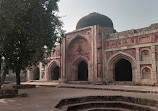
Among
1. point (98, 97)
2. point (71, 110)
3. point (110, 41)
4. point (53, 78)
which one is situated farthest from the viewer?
point (53, 78)

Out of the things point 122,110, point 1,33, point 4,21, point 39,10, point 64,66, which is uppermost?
point 39,10

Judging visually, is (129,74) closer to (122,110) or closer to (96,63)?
(96,63)

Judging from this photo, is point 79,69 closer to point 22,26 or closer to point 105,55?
point 105,55

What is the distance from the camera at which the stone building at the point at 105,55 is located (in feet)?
56.0

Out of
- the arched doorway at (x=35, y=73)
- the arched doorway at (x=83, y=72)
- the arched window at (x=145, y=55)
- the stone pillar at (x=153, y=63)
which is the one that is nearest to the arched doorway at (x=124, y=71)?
the arched window at (x=145, y=55)

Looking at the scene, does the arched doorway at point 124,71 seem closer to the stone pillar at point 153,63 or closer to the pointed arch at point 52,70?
the stone pillar at point 153,63

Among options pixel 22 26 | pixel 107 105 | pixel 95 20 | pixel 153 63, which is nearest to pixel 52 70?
pixel 95 20

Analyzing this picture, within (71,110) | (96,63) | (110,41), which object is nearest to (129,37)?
(110,41)

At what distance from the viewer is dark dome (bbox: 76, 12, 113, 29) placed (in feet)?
80.1

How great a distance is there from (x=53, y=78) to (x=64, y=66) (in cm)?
518

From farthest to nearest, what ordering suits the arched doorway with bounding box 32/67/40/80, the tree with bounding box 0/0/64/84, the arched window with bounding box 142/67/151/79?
the arched doorway with bounding box 32/67/40/80
the arched window with bounding box 142/67/151/79
the tree with bounding box 0/0/64/84

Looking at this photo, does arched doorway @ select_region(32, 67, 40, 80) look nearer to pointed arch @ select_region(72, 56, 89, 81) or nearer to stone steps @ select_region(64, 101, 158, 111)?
pointed arch @ select_region(72, 56, 89, 81)

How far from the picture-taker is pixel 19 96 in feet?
29.4

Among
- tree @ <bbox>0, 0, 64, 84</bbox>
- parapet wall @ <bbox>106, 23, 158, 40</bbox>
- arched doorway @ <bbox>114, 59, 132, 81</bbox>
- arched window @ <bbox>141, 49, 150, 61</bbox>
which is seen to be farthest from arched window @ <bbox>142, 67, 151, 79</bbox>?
tree @ <bbox>0, 0, 64, 84</bbox>
